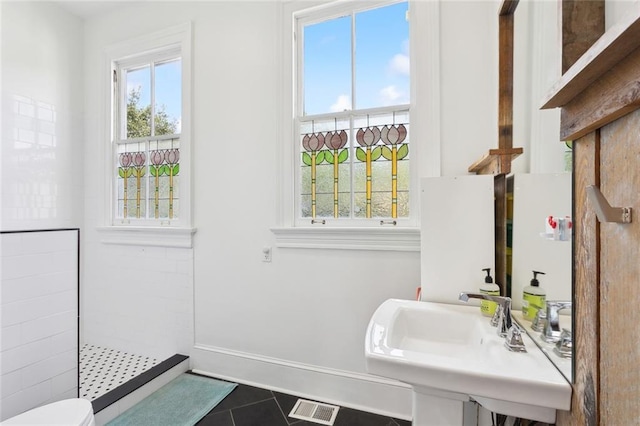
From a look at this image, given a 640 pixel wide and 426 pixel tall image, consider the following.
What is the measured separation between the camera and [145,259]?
8.27 feet

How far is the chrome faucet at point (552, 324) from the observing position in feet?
2.77

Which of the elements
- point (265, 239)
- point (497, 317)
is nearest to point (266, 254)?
point (265, 239)

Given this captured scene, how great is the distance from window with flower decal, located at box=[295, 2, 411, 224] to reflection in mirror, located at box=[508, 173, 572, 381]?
745mm

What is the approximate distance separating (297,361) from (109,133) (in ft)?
8.11

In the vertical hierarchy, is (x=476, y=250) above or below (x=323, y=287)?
above

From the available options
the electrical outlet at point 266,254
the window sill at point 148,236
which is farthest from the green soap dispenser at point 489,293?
the window sill at point 148,236

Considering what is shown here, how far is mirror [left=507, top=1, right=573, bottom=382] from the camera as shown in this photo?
0.81m

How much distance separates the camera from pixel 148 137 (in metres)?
2.59

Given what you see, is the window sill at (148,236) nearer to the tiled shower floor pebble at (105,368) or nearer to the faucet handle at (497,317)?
the tiled shower floor pebble at (105,368)

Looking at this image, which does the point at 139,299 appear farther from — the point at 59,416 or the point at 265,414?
the point at 265,414

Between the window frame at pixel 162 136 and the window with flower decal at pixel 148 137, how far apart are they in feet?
0.05

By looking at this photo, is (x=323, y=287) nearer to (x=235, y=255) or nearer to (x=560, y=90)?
(x=235, y=255)

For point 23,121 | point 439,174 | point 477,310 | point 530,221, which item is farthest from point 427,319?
point 23,121

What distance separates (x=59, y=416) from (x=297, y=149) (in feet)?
5.77
